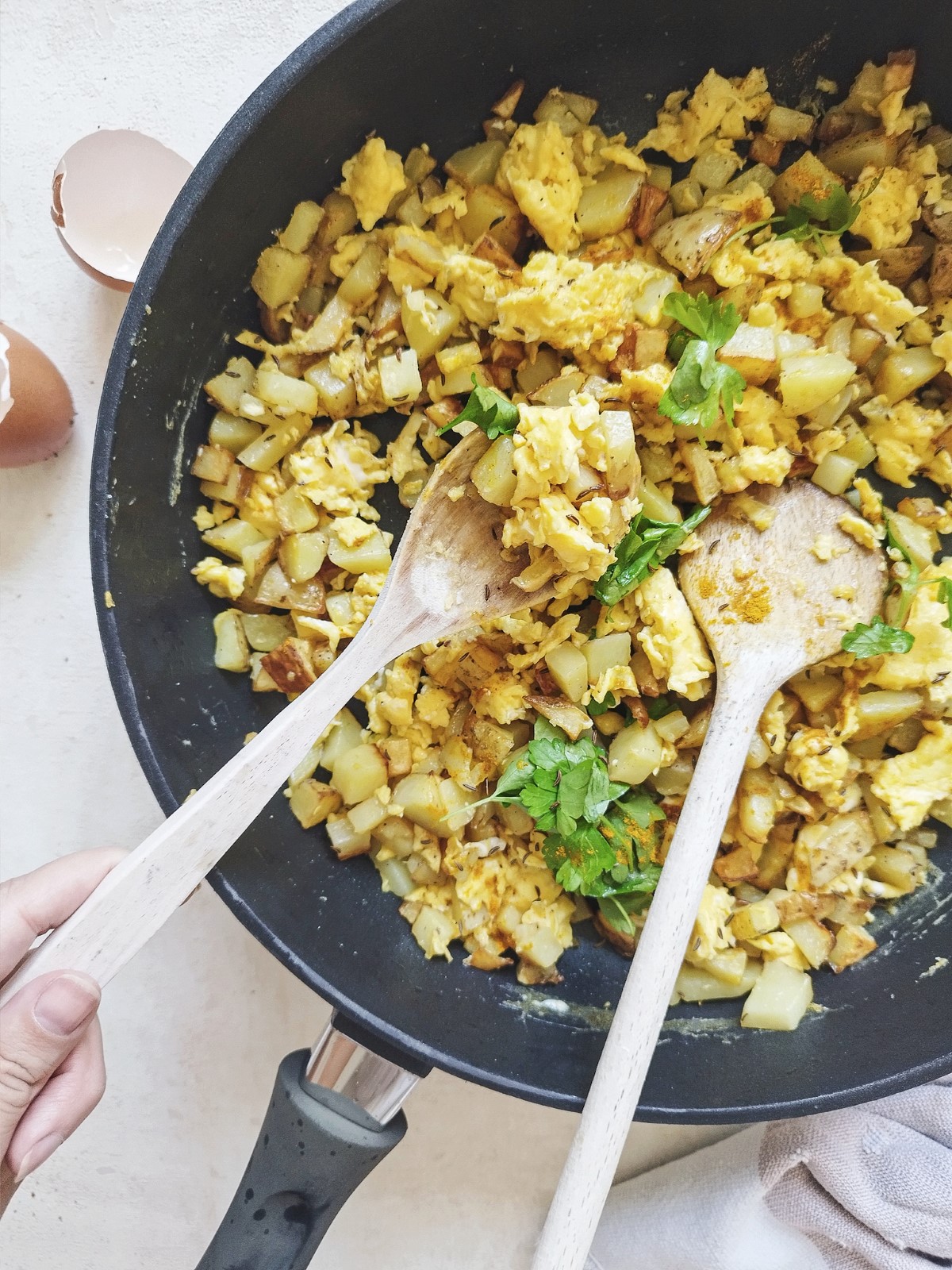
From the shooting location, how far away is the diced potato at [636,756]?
5.89 ft

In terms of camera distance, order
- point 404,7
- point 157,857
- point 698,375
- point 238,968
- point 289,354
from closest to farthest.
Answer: point 157,857
point 404,7
point 698,375
point 289,354
point 238,968

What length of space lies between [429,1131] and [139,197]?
2.08m

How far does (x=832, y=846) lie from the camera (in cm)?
184

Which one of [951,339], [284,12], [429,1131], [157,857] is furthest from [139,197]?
[429,1131]

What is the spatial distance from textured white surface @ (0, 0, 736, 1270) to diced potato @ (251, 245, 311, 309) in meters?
0.38

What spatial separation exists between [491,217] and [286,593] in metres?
0.82

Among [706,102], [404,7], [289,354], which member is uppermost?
[404,7]

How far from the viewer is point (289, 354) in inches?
70.6

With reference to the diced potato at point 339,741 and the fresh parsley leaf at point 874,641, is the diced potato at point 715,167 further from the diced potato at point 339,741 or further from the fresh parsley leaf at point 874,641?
the diced potato at point 339,741

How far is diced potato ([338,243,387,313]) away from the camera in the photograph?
1771 millimetres

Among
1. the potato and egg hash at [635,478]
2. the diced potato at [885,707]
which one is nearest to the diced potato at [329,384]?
the potato and egg hash at [635,478]

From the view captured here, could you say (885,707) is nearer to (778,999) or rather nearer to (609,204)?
(778,999)

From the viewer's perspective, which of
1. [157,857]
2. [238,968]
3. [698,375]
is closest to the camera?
[157,857]

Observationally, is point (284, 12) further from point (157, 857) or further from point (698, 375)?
point (157, 857)
